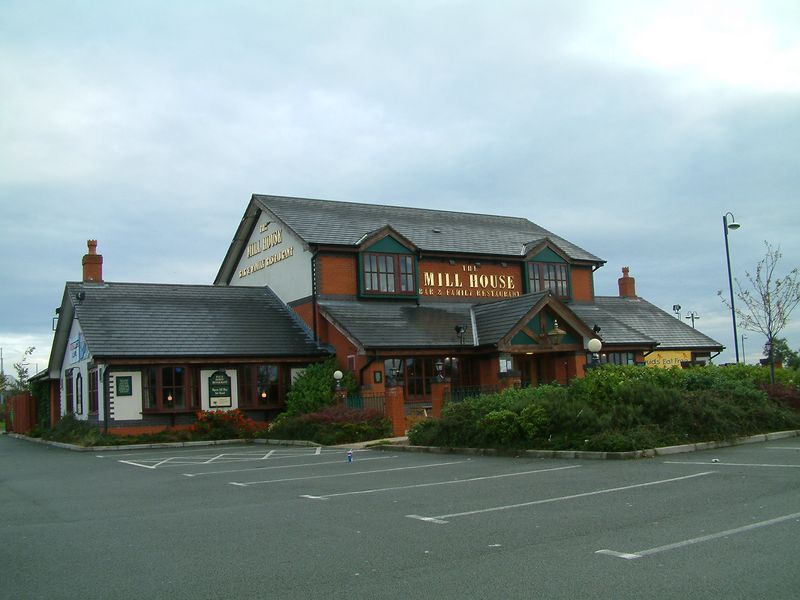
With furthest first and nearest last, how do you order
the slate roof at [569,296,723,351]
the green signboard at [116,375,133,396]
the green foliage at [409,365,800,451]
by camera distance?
the slate roof at [569,296,723,351] < the green signboard at [116,375,133,396] < the green foliage at [409,365,800,451]

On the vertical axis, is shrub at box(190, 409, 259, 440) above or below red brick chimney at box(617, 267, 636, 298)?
below

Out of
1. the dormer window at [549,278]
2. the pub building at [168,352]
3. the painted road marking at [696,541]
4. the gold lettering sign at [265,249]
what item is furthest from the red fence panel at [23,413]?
the painted road marking at [696,541]

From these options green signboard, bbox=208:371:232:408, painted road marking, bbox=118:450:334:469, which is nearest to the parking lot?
painted road marking, bbox=118:450:334:469

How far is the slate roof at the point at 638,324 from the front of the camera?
36719 millimetres

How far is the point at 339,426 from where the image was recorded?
24578mm

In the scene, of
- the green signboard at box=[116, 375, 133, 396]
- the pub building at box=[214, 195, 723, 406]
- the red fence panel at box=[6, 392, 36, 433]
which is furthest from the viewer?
the red fence panel at box=[6, 392, 36, 433]

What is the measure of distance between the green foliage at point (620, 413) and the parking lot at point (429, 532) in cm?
103

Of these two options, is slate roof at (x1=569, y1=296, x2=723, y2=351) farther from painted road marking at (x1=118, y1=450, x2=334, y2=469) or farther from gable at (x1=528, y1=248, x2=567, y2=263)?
painted road marking at (x1=118, y1=450, x2=334, y2=469)

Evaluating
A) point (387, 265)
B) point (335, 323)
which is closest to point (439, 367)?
point (335, 323)

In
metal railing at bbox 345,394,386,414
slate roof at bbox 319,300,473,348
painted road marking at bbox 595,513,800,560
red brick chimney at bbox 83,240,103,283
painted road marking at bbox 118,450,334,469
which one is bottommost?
painted road marking at bbox 118,450,334,469

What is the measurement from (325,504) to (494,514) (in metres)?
2.85

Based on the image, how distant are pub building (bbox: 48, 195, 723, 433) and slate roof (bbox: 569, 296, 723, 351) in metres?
0.20

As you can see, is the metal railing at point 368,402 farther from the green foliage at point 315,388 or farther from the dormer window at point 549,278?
the dormer window at point 549,278

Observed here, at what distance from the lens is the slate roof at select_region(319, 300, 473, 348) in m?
29.2
